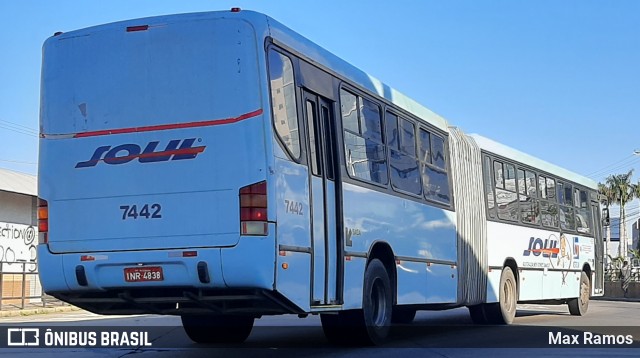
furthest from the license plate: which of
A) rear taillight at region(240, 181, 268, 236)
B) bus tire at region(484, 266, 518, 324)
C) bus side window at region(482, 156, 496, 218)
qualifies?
bus tire at region(484, 266, 518, 324)

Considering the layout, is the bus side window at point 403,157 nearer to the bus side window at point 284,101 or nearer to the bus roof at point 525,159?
the bus side window at point 284,101

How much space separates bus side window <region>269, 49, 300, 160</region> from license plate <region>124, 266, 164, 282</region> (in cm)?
177

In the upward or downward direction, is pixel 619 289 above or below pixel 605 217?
below

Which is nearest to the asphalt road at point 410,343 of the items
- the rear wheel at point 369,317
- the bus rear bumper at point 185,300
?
the rear wheel at point 369,317

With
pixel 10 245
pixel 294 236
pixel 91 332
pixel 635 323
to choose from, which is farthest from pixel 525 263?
pixel 10 245

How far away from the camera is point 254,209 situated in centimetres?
825

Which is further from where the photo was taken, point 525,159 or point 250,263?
point 525,159

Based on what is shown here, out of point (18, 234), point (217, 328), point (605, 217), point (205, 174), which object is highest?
point (18, 234)

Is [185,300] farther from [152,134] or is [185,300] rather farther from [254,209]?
[152,134]

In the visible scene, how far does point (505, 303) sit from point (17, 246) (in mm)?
19336

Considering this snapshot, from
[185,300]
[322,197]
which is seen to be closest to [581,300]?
[322,197]

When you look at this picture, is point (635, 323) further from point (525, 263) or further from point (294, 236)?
point (294, 236)

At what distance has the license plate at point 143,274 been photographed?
27.6ft

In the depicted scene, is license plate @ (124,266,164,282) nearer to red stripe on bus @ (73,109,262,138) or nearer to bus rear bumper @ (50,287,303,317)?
bus rear bumper @ (50,287,303,317)
